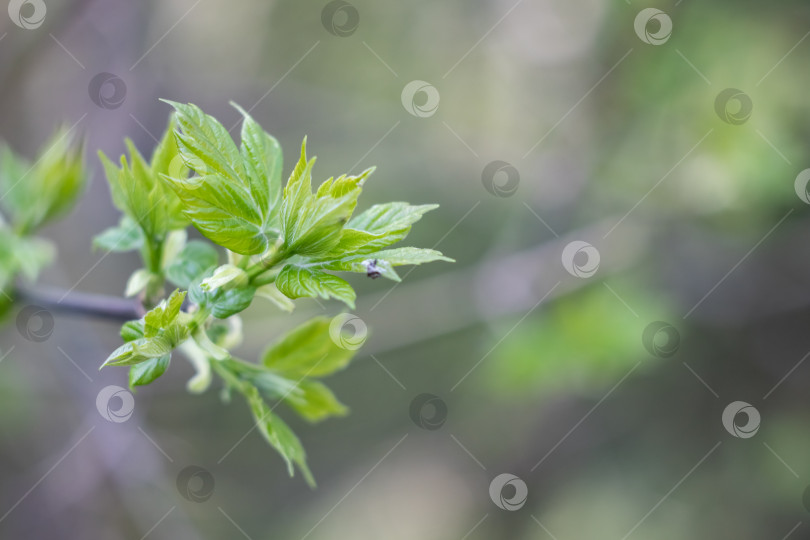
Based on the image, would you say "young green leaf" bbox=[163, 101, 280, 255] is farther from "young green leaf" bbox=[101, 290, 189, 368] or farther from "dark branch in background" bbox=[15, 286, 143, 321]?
"dark branch in background" bbox=[15, 286, 143, 321]

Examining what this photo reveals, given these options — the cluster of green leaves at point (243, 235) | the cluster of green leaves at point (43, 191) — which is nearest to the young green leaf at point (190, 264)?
the cluster of green leaves at point (243, 235)

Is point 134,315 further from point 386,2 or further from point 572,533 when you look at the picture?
point 386,2

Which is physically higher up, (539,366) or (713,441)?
(713,441)

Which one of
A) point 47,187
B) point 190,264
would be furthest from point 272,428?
point 47,187

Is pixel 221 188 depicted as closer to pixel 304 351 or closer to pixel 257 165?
pixel 257 165

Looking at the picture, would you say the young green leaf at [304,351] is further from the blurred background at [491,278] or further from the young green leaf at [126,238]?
the blurred background at [491,278]

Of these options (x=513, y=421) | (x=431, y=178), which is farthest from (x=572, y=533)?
(x=431, y=178)
